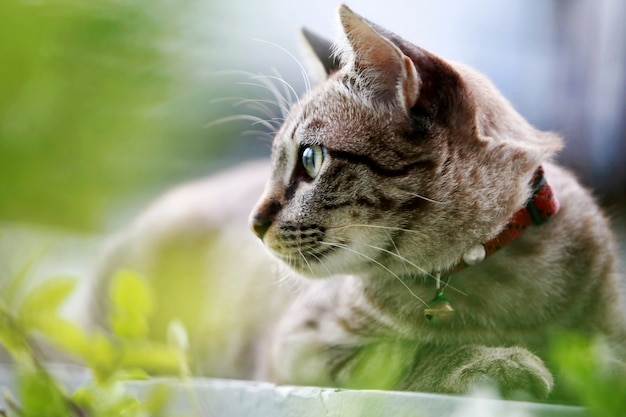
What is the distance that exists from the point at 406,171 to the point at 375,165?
0.15 ft

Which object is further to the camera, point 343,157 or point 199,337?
point 199,337

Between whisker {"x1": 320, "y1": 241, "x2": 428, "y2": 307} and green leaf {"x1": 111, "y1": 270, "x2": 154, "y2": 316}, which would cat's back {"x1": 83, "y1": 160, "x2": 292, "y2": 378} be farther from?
green leaf {"x1": 111, "y1": 270, "x2": 154, "y2": 316}

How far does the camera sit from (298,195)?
0.97m

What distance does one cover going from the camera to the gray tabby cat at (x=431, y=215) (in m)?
0.91

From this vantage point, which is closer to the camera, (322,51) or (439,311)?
(439,311)

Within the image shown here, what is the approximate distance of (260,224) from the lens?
3.28 ft

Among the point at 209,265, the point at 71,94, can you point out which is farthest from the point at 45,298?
the point at 209,265

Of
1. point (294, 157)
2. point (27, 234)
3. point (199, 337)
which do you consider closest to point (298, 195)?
point (294, 157)

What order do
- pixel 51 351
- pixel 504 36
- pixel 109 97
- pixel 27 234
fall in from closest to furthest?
pixel 109 97 → pixel 27 234 → pixel 504 36 → pixel 51 351

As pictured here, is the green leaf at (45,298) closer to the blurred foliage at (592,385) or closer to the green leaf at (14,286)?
the green leaf at (14,286)

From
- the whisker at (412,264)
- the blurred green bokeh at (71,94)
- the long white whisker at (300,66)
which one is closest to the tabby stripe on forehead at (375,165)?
the whisker at (412,264)

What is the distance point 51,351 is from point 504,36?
1182mm

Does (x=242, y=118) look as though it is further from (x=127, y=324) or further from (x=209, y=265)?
(x=127, y=324)

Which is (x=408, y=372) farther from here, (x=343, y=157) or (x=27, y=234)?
(x=27, y=234)
